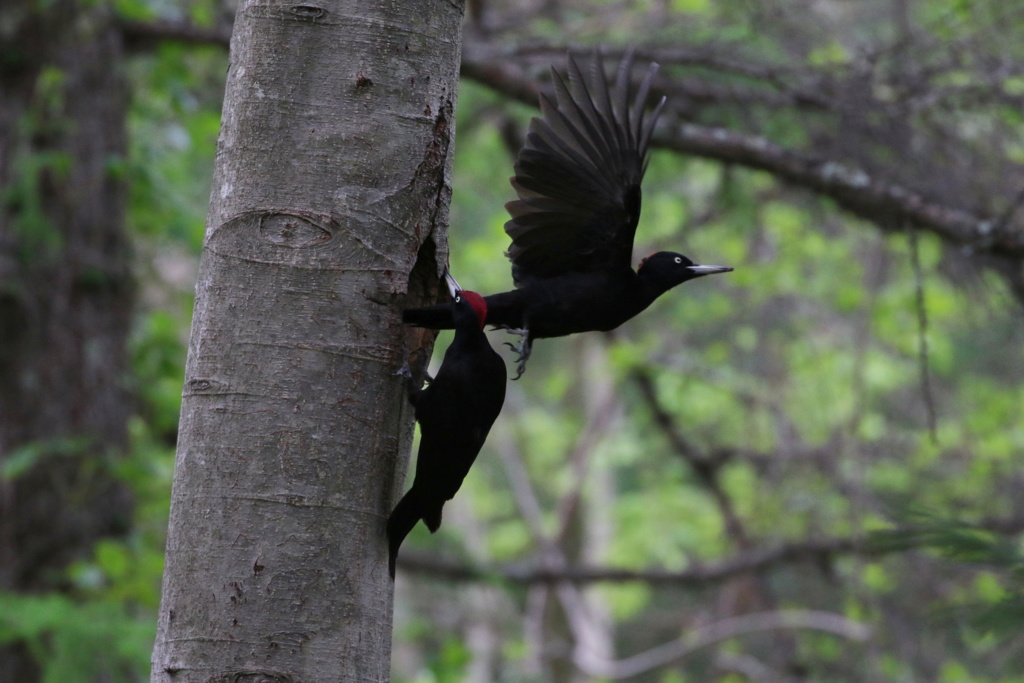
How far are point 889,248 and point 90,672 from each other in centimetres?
500

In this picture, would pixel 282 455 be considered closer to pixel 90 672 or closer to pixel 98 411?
pixel 90 672

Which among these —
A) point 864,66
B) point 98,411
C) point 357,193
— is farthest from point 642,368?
point 357,193

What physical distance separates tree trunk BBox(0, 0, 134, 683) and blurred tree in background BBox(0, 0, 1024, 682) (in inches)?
0.8

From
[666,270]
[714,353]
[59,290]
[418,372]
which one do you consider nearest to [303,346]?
[418,372]

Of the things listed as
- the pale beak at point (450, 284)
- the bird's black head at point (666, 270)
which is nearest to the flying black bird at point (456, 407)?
the pale beak at point (450, 284)

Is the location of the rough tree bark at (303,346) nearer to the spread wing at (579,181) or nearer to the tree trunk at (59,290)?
the spread wing at (579,181)

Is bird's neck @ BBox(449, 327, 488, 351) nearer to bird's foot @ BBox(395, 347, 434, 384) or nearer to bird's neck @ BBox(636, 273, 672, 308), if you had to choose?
bird's foot @ BBox(395, 347, 434, 384)

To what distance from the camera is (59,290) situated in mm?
5062

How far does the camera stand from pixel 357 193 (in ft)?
5.60

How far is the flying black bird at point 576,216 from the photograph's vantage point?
2.54m

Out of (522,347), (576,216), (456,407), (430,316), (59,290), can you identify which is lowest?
(456,407)

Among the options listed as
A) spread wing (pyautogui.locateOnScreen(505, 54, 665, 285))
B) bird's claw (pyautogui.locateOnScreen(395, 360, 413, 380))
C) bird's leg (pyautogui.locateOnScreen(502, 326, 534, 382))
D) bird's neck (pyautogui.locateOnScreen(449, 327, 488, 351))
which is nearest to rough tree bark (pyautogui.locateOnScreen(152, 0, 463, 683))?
bird's claw (pyautogui.locateOnScreen(395, 360, 413, 380))

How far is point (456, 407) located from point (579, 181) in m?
0.91

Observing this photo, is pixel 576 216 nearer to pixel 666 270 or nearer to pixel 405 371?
pixel 666 270
